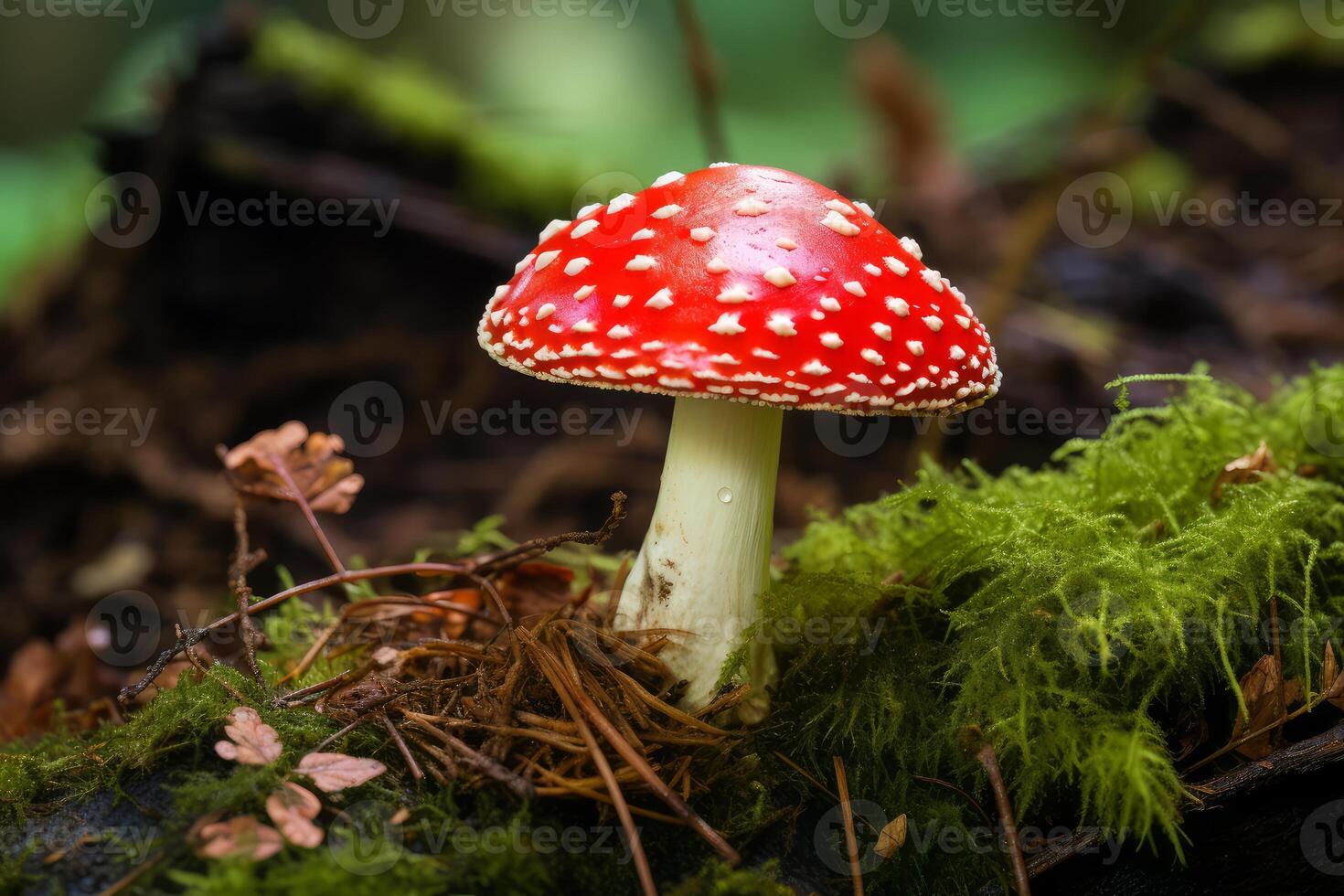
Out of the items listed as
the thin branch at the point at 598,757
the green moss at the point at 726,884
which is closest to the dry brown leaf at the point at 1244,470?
the green moss at the point at 726,884

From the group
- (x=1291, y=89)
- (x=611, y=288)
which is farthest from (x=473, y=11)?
(x=611, y=288)

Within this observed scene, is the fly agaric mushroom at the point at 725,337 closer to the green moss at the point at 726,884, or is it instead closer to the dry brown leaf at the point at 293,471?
the green moss at the point at 726,884

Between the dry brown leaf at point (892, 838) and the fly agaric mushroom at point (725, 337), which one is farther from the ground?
the fly agaric mushroom at point (725, 337)

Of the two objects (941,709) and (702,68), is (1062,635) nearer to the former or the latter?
(941,709)

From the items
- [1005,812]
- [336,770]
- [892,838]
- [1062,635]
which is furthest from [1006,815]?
[336,770]

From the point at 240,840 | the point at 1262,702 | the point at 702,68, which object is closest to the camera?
the point at 240,840

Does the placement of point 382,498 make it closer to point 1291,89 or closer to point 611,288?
point 611,288
